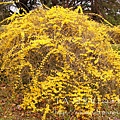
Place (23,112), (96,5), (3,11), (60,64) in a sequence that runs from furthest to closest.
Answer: (96,5), (3,11), (60,64), (23,112)

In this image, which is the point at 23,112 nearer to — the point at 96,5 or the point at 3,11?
the point at 3,11

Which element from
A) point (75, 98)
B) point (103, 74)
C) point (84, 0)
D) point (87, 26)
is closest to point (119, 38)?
point (87, 26)

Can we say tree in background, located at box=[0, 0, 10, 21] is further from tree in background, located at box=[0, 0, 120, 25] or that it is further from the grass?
the grass

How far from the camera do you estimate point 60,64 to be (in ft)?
13.7

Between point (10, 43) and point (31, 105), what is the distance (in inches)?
47.3

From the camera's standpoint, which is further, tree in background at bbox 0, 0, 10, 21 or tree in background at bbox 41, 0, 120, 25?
tree in background at bbox 41, 0, 120, 25

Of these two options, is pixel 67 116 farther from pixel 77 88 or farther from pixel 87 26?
pixel 87 26

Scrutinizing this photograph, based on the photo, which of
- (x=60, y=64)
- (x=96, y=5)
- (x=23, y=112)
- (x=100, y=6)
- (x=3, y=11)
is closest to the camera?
(x=23, y=112)

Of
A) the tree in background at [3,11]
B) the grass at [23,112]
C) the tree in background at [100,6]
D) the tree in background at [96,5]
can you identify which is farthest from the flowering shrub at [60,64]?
the tree in background at [100,6]

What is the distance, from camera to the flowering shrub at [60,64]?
3.81 meters

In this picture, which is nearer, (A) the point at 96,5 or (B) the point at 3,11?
(B) the point at 3,11

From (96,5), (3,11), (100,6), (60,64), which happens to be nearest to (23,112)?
(60,64)

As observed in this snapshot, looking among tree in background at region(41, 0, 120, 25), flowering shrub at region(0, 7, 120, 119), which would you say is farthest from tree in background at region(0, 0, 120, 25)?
flowering shrub at region(0, 7, 120, 119)

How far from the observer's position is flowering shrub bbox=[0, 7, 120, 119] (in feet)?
12.5
